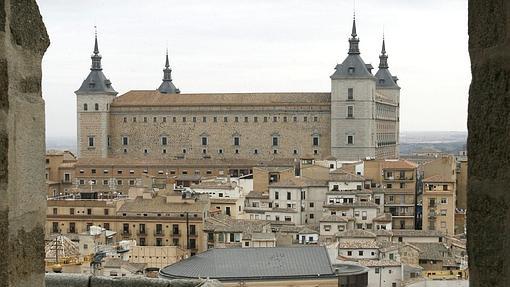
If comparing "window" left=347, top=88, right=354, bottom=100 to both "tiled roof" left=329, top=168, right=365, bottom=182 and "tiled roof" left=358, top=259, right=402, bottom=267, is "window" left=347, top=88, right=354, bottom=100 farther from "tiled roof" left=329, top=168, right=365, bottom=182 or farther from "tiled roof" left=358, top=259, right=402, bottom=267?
"tiled roof" left=358, top=259, right=402, bottom=267

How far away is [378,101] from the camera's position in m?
51.8

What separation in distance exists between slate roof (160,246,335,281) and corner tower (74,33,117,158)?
34.4 metres

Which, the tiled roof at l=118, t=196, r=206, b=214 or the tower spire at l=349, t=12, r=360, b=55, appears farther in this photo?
the tower spire at l=349, t=12, r=360, b=55

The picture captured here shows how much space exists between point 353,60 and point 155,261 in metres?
29.7

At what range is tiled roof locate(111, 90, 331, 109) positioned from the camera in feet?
162

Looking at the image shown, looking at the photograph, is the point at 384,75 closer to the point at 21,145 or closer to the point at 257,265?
the point at 257,265

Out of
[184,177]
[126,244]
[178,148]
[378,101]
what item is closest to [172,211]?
[126,244]

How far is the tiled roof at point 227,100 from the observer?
4925 centimetres

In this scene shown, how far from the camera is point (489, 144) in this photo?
1.09m

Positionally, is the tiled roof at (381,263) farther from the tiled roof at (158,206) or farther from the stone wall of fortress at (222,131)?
the stone wall of fortress at (222,131)

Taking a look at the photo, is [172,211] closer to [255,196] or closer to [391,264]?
[255,196]

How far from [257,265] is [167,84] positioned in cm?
4782

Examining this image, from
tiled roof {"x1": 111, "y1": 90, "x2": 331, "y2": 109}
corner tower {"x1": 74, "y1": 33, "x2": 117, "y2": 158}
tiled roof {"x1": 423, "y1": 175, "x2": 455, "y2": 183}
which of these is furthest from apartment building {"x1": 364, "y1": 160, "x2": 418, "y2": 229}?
corner tower {"x1": 74, "y1": 33, "x2": 117, "y2": 158}

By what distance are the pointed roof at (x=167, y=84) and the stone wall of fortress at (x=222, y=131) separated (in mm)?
11630
